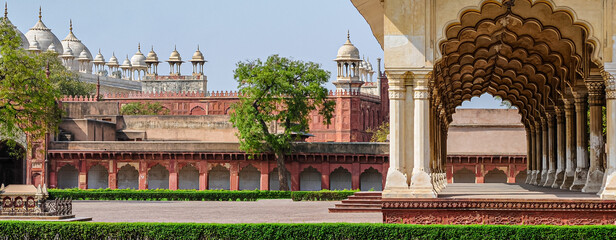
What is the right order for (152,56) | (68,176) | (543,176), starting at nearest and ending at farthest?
(543,176), (68,176), (152,56)

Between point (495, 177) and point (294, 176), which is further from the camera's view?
point (294, 176)

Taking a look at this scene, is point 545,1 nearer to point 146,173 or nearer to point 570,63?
point 570,63

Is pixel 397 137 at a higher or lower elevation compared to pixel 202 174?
higher

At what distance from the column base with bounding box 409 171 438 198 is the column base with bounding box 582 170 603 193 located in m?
4.43

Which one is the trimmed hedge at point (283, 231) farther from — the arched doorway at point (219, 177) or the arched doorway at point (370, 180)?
the arched doorway at point (370, 180)

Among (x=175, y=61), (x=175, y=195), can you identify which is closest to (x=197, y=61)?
(x=175, y=61)

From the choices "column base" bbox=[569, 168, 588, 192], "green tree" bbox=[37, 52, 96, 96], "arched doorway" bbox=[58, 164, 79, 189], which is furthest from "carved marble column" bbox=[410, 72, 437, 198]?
"green tree" bbox=[37, 52, 96, 96]

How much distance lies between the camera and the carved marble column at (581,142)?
20250 mm

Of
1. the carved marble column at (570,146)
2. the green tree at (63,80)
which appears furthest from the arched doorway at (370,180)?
the green tree at (63,80)

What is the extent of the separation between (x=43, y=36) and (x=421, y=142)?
8309 cm

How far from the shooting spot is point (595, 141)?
60.4 feet

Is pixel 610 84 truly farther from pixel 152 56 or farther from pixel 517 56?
pixel 152 56

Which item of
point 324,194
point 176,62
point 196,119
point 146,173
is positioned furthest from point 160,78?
point 324,194

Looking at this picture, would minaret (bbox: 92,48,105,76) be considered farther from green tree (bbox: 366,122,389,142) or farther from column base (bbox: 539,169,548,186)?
column base (bbox: 539,169,548,186)
